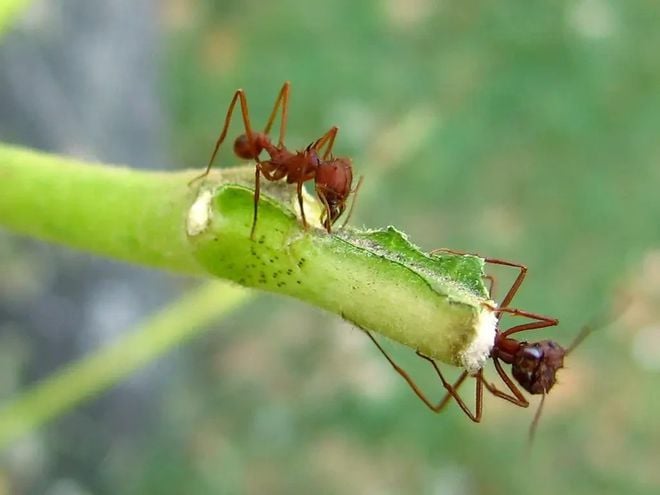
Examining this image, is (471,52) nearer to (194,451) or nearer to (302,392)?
(302,392)

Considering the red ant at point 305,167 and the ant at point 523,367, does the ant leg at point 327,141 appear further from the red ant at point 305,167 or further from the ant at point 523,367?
the ant at point 523,367

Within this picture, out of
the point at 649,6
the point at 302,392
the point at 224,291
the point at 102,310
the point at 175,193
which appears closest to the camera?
the point at 175,193

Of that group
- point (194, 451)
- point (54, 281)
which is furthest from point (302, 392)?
point (54, 281)

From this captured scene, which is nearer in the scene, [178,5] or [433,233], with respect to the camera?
[433,233]

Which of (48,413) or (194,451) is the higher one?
(194,451)

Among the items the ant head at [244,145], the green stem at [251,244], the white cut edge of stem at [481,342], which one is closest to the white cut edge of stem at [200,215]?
the green stem at [251,244]

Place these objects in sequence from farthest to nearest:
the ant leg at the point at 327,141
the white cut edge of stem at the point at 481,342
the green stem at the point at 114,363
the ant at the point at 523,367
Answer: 1. the green stem at the point at 114,363
2. the ant leg at the point at 327,141
3. the ant at the point at 523,367
4. the white cut edge of stem at the point at 481,342

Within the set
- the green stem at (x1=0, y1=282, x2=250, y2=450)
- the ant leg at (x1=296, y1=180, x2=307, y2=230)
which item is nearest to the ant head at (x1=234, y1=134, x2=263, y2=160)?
the green stem at (x1=0, y1=282, x2=250, y2=450)
